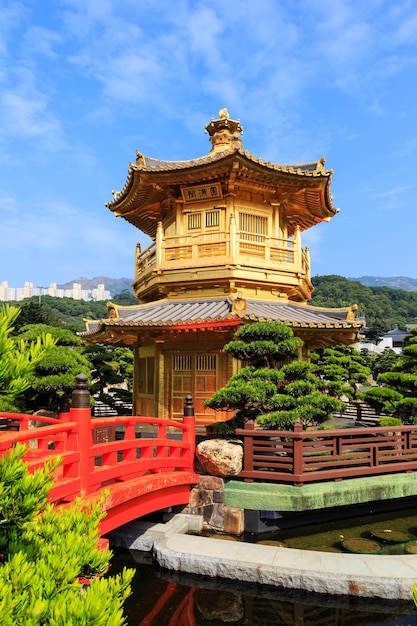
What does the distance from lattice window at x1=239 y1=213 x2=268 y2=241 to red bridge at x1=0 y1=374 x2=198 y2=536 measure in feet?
23.3

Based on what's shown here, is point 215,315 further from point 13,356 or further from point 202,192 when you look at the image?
point 13,356

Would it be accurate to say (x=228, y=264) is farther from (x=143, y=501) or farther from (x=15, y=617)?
(x=15, y=617)

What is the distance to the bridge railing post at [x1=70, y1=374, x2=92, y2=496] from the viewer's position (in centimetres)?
628

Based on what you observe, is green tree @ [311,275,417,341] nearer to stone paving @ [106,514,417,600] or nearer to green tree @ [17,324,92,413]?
green tree @ [17,324,92,413]

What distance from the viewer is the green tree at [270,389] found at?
31.1 feet

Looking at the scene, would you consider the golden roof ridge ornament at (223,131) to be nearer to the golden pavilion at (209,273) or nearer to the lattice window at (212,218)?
the golden pavilion at (209,273)

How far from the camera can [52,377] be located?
1199 centimetres

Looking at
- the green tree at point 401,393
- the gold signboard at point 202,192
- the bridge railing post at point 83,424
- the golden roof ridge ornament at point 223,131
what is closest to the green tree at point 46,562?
the bridge railing post at point 83,424

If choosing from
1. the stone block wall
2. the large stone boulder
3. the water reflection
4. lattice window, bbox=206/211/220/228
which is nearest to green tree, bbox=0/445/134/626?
the water reflection

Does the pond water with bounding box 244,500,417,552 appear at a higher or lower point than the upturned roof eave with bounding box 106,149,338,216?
lower

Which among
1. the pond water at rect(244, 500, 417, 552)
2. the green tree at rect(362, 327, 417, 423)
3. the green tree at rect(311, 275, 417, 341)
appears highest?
the green tree at rect(311, 275, 417, 341)

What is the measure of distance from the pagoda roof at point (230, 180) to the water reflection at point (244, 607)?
35.7 ft

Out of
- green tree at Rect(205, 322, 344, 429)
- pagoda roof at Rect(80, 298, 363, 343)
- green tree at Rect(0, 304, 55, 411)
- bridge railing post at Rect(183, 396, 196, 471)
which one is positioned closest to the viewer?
green tree at Rect(0, 304, 55, 411)

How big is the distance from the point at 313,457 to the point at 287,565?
259cm
